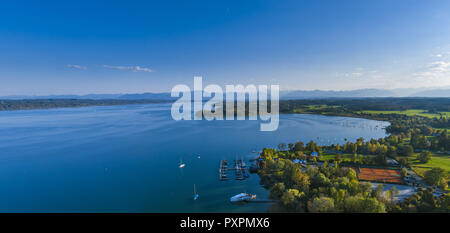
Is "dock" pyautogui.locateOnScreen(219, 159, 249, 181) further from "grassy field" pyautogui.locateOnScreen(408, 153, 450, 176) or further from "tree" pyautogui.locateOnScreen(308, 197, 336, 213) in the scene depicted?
"grassy field" pyautogui.locateOnScreen(408, 153, 450, 176)

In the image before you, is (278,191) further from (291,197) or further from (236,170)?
(236,170)

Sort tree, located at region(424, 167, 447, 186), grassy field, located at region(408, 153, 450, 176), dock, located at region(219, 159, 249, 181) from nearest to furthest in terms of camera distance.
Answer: tree, located at region(424, 167, 447, 186), grassy field, located at region(408, 153, 450, 176), dock, located at region(219, 159, 249, 181)

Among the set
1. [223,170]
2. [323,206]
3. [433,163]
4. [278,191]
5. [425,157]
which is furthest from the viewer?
[223,170]

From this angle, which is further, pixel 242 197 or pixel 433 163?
pixel 433 163

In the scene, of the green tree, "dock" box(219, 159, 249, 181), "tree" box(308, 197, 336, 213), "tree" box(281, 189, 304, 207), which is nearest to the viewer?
"tree" box(308, 197, 336, 213)

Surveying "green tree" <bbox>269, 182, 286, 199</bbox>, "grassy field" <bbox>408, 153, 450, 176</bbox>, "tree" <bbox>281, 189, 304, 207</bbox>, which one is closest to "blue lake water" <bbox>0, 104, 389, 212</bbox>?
"green tree" <bbox>269, 182, 286, 199</bbox>

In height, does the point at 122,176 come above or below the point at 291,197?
below

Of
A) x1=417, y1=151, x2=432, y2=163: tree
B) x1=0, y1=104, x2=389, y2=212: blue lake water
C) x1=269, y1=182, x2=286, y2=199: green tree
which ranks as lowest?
x1=0, y1=104, x2=389, y2=212: blue lake water

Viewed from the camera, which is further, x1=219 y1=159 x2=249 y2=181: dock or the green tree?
x1=219 y1=159 x2=249 y2=181: dock

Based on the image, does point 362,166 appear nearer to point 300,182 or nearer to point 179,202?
point 300,182

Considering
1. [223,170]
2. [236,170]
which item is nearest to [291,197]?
[236,170]
